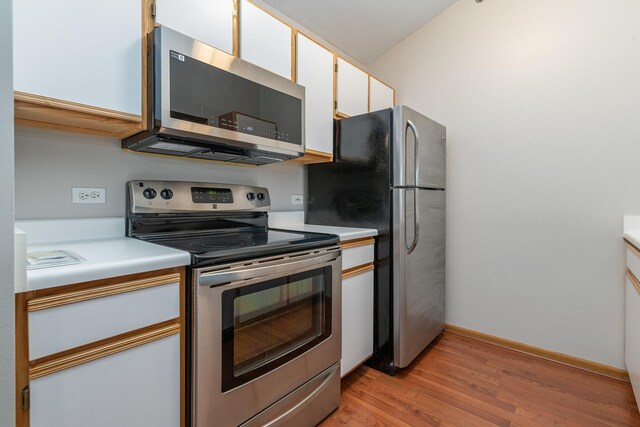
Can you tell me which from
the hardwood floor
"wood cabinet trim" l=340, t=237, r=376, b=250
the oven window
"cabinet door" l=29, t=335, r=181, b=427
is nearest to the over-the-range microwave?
"wood cabinet trim" l=340, t=237, r=376, b=250

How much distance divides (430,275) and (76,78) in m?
2.20

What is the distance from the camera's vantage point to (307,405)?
1.45 metres

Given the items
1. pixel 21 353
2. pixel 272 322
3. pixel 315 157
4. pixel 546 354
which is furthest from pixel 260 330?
pixel 546 354

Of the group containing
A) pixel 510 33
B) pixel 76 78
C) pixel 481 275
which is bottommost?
Answer: pixel 481 275

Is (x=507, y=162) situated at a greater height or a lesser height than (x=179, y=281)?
greater

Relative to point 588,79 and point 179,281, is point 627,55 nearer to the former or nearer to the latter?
point 588,79

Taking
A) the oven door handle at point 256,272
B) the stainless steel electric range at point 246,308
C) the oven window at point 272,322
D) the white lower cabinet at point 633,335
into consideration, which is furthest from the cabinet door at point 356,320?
the white lower cabinet at point 633,335

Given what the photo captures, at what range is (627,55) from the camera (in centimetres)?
189

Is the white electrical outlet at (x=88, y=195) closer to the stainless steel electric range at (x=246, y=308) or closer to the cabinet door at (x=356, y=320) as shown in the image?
the stainless steel electric range at (x=246, y=308)

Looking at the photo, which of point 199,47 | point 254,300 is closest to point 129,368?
point 254,300

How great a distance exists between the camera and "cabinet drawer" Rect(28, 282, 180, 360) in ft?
2.60

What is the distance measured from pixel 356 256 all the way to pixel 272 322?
2.27 ft

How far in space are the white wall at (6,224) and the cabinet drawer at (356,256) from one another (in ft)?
4.44

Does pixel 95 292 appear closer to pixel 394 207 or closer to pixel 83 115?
pixel 83 115
